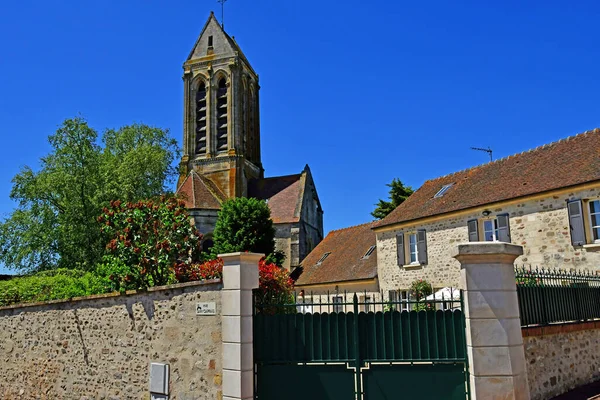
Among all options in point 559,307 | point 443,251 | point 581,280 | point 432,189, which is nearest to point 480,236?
point 443,251

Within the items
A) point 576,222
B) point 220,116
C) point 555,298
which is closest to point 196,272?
point 555,298

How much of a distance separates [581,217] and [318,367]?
986cm

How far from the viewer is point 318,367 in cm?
830

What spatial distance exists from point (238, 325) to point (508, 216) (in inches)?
439

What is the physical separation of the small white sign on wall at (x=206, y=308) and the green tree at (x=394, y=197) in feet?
92.4

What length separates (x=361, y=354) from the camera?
8.15 metres

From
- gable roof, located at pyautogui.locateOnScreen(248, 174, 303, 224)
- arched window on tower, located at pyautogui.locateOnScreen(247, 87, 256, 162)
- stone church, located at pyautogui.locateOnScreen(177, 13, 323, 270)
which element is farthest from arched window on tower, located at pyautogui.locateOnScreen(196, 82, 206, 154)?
gable roof, located at pyautogui.locateOnScreen(248, 174, 303, 224)

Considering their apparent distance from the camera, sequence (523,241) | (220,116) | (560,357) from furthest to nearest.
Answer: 1. (220,116)
2. (523,241)
3. (560,357)

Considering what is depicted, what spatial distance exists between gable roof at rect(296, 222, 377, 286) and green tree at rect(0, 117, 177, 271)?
1077 centimetres

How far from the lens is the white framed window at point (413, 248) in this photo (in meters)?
19.9

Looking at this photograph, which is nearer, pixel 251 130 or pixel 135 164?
pixel 135 164

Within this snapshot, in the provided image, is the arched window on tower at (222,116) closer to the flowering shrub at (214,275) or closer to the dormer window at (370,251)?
the dormer window at (370,251)

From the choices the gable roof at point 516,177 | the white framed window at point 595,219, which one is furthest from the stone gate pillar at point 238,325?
the gable roof at point 516,177

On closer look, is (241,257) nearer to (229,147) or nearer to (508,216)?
(508,216)
